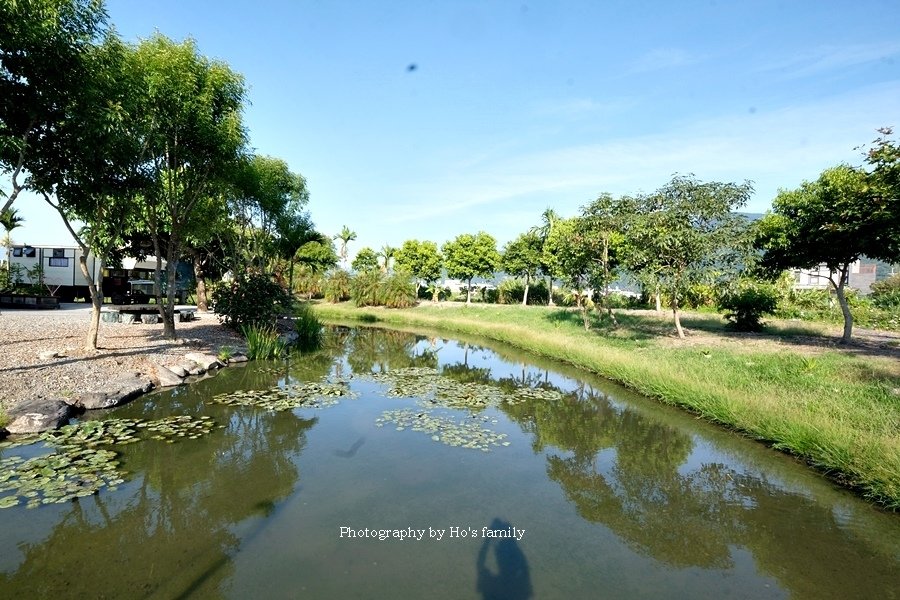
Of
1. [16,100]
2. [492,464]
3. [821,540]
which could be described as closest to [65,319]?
[16,100]

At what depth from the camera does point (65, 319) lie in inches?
698

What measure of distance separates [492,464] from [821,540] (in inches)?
163

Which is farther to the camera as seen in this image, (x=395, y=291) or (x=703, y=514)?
(x=395, y=291)

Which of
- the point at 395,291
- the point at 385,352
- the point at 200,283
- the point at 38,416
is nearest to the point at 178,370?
the point at 38,416

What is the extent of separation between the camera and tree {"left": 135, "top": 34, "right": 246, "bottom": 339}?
37.4 feet

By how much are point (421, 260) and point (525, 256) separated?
13141 mm

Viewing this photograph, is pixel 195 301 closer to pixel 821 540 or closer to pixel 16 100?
pixel 16 100

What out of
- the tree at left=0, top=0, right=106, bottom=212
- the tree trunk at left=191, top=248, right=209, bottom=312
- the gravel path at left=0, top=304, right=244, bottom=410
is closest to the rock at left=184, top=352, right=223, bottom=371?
the gravel path at left=0, top=304, right=244, bottom=410

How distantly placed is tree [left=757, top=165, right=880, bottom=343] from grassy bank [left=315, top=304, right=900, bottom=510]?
9.39 feet

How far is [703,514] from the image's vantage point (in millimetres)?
5727

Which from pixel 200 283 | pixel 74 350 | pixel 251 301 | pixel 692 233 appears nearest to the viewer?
pixel 74 350

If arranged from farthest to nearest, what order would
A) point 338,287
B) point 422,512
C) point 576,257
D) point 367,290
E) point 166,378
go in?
1. point 338,287
2. point 367,290
3. point 576,257
4. point 166,378
5. point 422,512

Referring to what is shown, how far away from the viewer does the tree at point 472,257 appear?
4078cm

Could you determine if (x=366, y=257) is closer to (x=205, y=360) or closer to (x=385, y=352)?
(x=385, y=352)
